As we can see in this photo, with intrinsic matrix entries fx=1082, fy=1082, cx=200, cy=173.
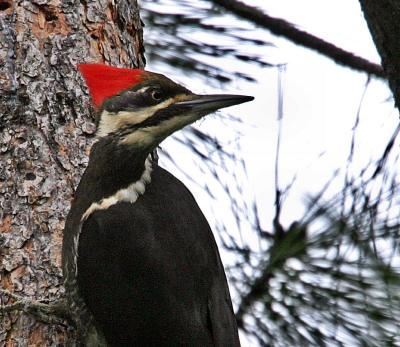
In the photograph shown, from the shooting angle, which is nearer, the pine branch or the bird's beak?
the bird's beak

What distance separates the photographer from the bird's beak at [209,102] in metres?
3.03

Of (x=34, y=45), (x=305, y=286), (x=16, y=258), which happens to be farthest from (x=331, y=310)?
(x=34, y=45)

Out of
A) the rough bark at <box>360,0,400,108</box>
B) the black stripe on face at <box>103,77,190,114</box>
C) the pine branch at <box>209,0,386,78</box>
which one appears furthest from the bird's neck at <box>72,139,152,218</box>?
the pine branch at <box>209,0,386,78</box>

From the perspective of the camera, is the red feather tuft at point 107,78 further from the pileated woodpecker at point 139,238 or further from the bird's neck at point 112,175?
the bird's neck at point 112,175

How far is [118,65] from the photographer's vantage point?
3428 mm

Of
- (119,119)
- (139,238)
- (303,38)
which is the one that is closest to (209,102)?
(119,119)

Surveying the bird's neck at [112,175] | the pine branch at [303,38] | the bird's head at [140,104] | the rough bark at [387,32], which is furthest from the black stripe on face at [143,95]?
the pine branch at [303,38]

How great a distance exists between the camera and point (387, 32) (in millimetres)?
2762

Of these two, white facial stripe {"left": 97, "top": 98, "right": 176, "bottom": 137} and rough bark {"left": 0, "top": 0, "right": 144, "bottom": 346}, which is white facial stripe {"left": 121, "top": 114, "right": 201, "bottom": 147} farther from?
rough bark {"left": 0, "top": 0, "right": 144, "bottom": 346}

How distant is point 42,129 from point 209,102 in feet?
1.70

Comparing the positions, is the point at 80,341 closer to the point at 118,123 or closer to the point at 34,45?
the point at 118,123

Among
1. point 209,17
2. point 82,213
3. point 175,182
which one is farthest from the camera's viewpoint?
point 209,17

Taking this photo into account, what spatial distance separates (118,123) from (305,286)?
733mm

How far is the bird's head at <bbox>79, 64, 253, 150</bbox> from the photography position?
3.09 meters
